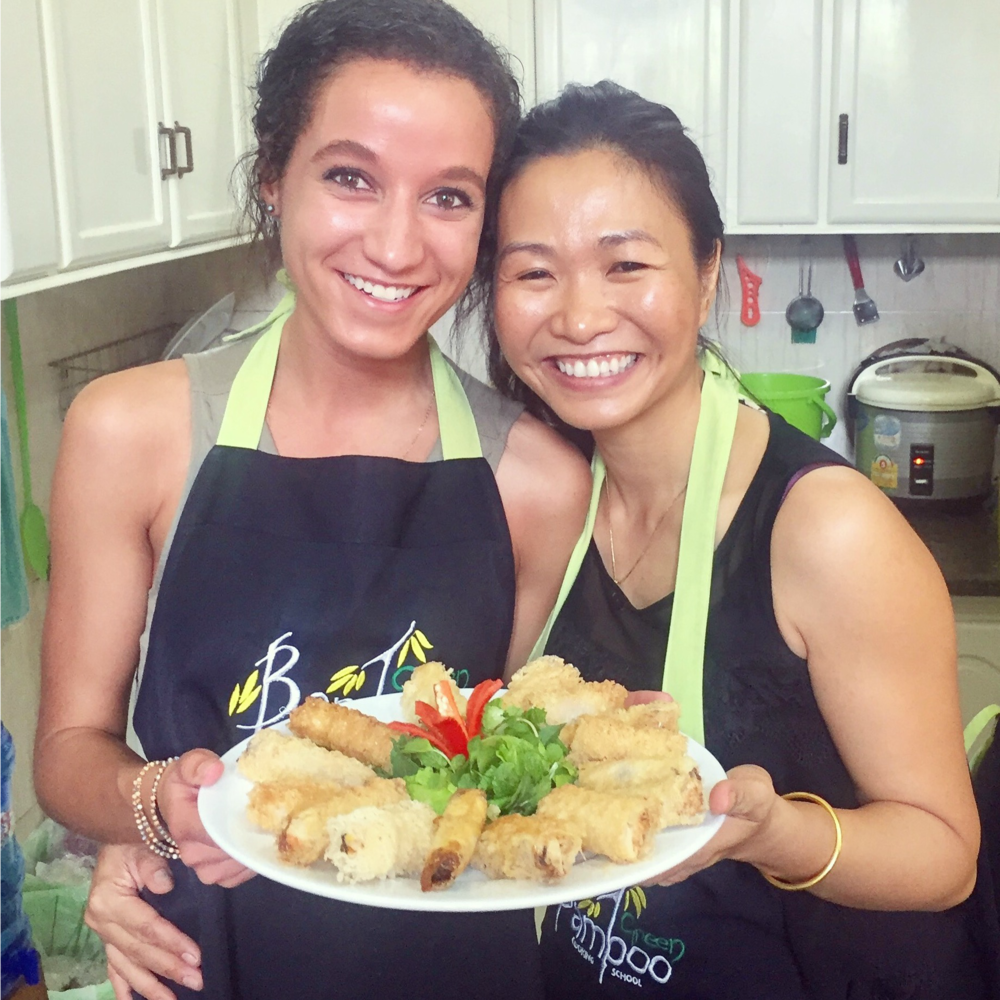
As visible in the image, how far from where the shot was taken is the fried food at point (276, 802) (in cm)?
77

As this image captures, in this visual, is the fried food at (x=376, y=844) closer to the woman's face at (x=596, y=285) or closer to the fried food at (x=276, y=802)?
the fried food at (x=276, y=802)

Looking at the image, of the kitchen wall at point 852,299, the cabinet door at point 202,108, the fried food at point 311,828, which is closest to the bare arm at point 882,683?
the fried food at point 311,828

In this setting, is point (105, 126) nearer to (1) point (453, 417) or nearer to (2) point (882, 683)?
(1) point (453, 417)

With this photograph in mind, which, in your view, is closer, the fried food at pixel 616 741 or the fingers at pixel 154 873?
the fried food at pixel 616 741

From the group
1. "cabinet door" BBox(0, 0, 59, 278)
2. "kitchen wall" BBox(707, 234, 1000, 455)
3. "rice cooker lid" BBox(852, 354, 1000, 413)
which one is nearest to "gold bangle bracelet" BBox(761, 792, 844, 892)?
"cabinet door" BBox(0, 0, 59, 278)

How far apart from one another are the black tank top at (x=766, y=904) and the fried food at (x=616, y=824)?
259 millimetres

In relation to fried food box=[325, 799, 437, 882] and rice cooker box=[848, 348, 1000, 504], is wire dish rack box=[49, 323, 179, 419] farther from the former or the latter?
rice cooker box=[848, 348, 1000, 504]

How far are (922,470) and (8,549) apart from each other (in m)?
1.89

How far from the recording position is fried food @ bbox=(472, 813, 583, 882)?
73 cm

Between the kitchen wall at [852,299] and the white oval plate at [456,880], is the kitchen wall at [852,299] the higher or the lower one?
the higher one

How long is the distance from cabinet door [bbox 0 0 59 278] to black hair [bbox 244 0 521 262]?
399 mm

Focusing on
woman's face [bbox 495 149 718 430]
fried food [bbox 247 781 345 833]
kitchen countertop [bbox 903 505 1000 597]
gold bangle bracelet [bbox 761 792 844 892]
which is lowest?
kitchen countertop [bbox 903 505 1000 597]

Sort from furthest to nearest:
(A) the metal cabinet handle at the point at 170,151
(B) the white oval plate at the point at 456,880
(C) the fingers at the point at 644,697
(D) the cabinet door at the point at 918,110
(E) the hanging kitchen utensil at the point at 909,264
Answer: (E) the hanging kitchen utensil at the point at 909,264 → (D) the cabinet door at the point at 918,110 → (A) the metal cabinet handle at the point at 170,151 → (C) the fingers at the point at 644,697 → (B) the white oval plate at the point at 456,880

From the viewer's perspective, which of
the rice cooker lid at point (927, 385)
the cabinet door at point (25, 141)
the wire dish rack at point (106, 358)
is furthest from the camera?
the rice cooker lid at point (927, 385)
